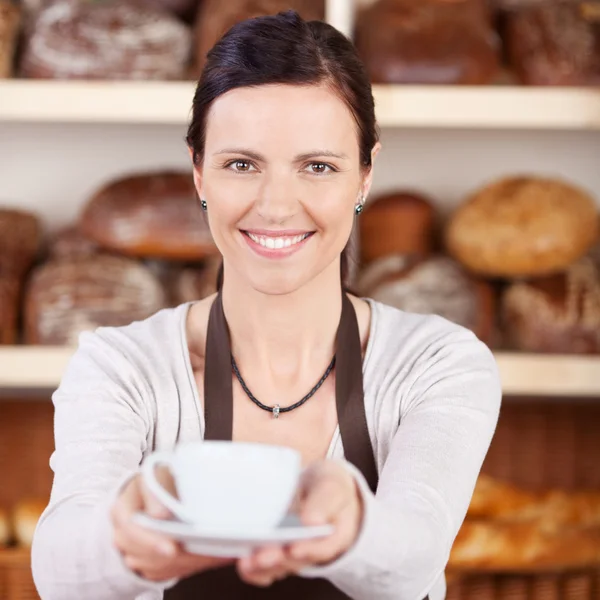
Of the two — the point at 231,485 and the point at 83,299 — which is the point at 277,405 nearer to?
the point at 231,485

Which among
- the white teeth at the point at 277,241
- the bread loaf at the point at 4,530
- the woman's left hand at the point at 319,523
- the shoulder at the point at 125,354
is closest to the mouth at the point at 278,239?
the white teeth at the point at 277,241

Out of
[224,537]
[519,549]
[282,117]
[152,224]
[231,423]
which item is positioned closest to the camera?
[224,537]

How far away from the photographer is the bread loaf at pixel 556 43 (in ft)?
6.58

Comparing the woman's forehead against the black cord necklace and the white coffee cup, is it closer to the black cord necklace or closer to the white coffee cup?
the black cord necklace

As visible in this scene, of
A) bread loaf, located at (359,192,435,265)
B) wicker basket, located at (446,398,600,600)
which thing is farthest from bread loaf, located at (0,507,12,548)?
wicker basket, located at (446,398,600,600)

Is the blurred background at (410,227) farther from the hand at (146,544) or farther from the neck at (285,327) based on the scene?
the hand at (146,544)

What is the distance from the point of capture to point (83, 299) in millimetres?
2008

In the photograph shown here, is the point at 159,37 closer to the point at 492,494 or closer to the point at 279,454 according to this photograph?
the point at 492,494

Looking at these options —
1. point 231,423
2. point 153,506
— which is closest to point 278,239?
point 231,423

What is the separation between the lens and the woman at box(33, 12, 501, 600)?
Result: 0.84 metres

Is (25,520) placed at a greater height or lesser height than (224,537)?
lesser

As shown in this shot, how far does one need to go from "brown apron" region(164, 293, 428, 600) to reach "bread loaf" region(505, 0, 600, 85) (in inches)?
41.8

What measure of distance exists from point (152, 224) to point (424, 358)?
3.45 ft

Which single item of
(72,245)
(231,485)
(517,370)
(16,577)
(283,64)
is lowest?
(16,577)
